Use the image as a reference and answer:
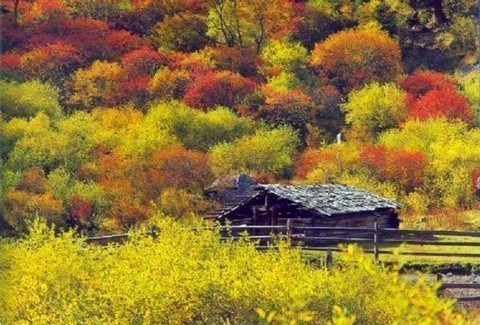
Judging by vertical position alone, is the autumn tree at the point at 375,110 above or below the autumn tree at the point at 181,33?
below

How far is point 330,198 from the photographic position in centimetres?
4234

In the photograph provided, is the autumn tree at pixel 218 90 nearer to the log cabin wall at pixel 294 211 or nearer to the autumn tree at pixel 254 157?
the autumn tree at pixel 254 157

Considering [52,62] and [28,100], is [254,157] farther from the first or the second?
[52,62]

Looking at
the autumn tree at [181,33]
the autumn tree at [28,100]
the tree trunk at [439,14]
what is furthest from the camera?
the autumn tree at [181,33]

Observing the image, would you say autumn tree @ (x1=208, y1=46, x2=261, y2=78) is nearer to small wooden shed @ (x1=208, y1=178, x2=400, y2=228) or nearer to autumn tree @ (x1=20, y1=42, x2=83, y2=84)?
autumn tree @ (x1=20, y1=42, x2=83, y2=84)

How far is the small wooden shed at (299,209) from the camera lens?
40.4 meters

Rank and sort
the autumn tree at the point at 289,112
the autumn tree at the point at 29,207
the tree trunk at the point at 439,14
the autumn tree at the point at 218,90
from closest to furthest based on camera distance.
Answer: the autumn tree at the point at 29,207 → the autumn tree at the point at 289,112 → the autumn tree at the point at 218,90 → the tree trunk at the point at 439,14

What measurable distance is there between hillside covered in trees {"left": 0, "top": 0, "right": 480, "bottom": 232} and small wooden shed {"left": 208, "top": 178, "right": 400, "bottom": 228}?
1051cm

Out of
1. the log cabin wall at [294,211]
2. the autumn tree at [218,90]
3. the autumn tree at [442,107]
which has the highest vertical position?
the autumn tree at [218,90]

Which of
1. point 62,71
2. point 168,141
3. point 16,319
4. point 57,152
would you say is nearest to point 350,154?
point 168,141

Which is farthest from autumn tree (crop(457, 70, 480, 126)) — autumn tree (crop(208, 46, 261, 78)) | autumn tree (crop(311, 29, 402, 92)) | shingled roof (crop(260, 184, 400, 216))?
shingled roof (crop(260, 184, 400, 216))

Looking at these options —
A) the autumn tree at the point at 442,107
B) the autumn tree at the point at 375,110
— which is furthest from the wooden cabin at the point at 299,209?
the autumn tree at the point at 375,110

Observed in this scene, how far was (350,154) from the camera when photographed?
63.2 metres

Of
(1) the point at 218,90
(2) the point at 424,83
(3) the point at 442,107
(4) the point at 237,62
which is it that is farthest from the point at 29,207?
(4) the point at 237,62
